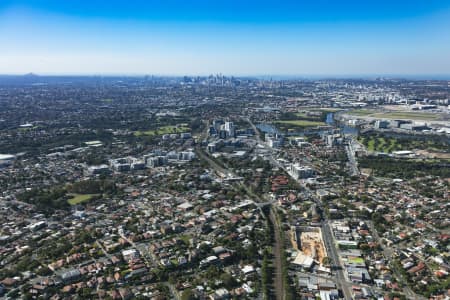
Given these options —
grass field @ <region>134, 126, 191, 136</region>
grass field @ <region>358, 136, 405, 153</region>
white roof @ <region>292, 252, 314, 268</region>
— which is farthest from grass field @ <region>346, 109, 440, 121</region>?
white roof @ <region>292, 252, 314, 268</region>

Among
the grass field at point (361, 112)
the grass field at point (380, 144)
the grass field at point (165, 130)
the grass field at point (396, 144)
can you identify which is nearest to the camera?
the grass field at point (396, 144)

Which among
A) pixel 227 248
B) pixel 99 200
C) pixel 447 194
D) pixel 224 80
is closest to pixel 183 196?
pixel 99 200

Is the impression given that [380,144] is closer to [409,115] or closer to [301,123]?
[301,123]

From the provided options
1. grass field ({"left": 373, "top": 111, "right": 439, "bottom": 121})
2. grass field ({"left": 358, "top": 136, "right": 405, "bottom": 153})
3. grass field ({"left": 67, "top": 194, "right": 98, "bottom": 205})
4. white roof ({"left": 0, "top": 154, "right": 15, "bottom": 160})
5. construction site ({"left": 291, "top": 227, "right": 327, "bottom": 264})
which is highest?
grass field ({"left": 373, "top": 111, "right": 439, "bottom": 121})

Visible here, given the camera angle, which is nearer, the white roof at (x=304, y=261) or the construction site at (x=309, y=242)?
the white roof at (x=304, y=261)

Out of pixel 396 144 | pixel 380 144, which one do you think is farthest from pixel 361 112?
pixel 380 144

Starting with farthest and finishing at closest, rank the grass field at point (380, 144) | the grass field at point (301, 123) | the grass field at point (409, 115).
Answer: the grass field at point (409, 115)
the grass field at point (301, 123)
the grass field at point (380, 144)

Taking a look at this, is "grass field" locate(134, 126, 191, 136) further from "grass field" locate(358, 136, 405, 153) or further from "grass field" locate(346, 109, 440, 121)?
"grass field" locate(346, 109, 440, 121)

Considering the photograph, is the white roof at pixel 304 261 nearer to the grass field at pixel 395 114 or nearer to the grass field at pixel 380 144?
the grass field at pixel 380 144

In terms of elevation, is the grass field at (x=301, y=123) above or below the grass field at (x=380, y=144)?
above

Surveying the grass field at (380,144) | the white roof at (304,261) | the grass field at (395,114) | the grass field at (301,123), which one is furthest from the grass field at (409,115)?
the white roof at (304,261)
